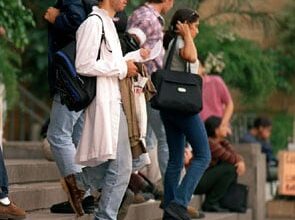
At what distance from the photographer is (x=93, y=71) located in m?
8.06

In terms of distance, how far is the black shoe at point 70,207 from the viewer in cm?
914

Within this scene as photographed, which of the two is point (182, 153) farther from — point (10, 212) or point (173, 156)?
point (10, 212)

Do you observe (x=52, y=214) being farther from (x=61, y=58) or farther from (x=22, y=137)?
(x=22, y=137)

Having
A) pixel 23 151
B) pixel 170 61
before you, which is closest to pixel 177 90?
pixel 170 61

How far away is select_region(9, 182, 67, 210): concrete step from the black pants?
2.08m

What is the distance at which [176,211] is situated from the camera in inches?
380

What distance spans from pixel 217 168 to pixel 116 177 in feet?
13.3

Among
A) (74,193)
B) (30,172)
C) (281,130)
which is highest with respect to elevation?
(74,193)

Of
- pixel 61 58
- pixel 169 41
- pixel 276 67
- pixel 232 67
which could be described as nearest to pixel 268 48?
pixel 276 67

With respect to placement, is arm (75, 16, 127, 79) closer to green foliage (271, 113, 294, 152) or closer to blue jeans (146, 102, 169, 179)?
blue jeans (146, 102, 169, 179)

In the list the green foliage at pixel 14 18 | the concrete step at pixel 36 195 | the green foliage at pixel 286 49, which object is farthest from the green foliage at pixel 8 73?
the green foliage at pixel 286 49

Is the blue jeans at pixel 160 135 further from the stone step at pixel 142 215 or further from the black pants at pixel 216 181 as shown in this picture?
the black pants at pixel 216 181

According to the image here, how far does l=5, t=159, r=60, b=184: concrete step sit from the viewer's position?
10141 mm

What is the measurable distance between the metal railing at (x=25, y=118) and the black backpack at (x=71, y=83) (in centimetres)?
969
